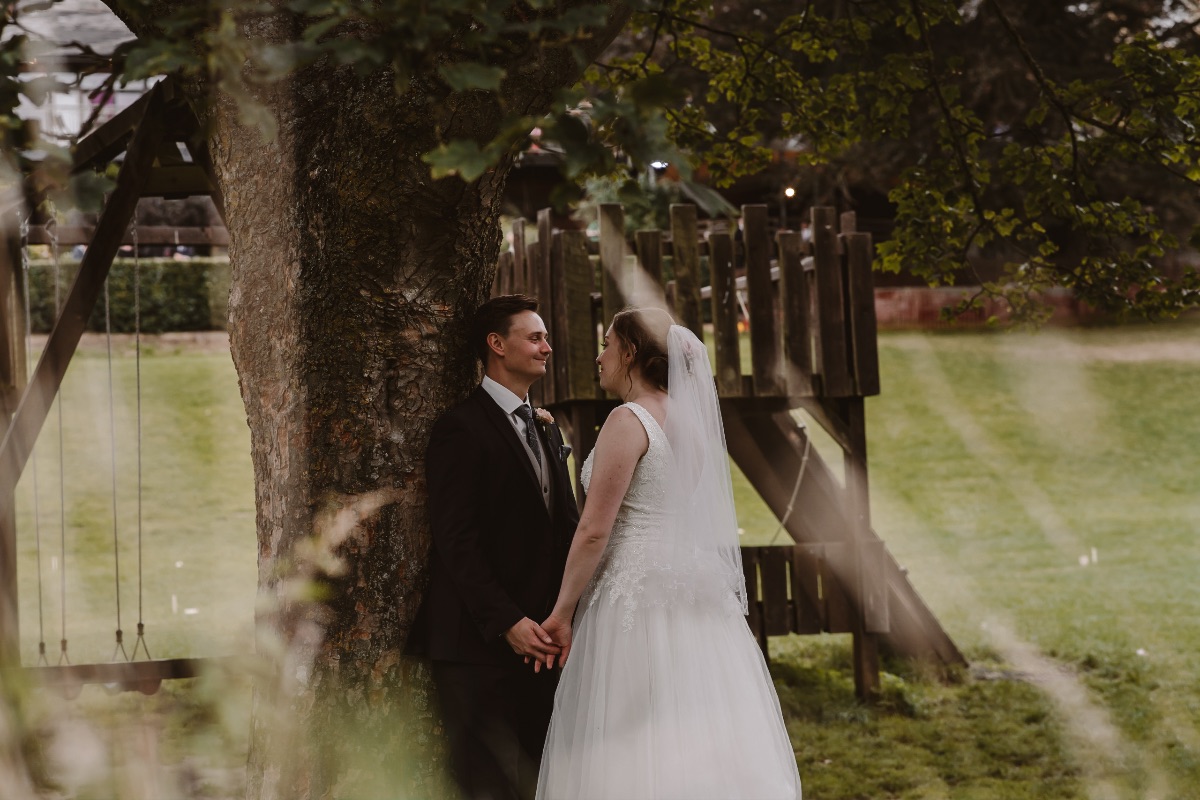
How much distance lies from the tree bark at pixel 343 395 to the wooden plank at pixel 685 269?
11.7 ft

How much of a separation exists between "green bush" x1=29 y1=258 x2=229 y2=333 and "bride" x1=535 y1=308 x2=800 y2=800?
1620cm

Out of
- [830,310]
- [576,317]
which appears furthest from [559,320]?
[830,310]

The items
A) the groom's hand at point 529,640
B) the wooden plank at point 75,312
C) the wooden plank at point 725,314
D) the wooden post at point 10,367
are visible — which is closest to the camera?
the groom's hand at point 529,640

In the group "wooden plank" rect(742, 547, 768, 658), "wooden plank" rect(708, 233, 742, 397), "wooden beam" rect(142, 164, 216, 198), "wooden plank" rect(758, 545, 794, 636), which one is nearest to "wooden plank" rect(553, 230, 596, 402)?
"wooden plank" rect(708, 233, 742, 397)

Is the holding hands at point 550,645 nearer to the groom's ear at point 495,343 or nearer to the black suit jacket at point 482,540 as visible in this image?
the black suit jacket at point 482,540

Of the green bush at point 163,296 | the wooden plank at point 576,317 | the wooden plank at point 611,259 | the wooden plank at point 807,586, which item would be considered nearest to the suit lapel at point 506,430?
the wooden plank at point 576,317

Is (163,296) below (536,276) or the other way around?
the other way around

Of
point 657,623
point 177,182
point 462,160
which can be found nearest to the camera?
point 462,160

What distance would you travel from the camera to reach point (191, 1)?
11.6ft

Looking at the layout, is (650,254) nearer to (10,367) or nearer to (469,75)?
(10,367)

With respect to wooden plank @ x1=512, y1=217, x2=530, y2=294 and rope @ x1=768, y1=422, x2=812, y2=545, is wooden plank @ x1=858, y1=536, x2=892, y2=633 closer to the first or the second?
rope @ x1=768, y1=422, x2=812, y2=545

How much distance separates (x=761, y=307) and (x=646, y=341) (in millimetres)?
3418

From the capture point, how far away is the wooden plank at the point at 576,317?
696cm

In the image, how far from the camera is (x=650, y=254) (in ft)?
23.2
